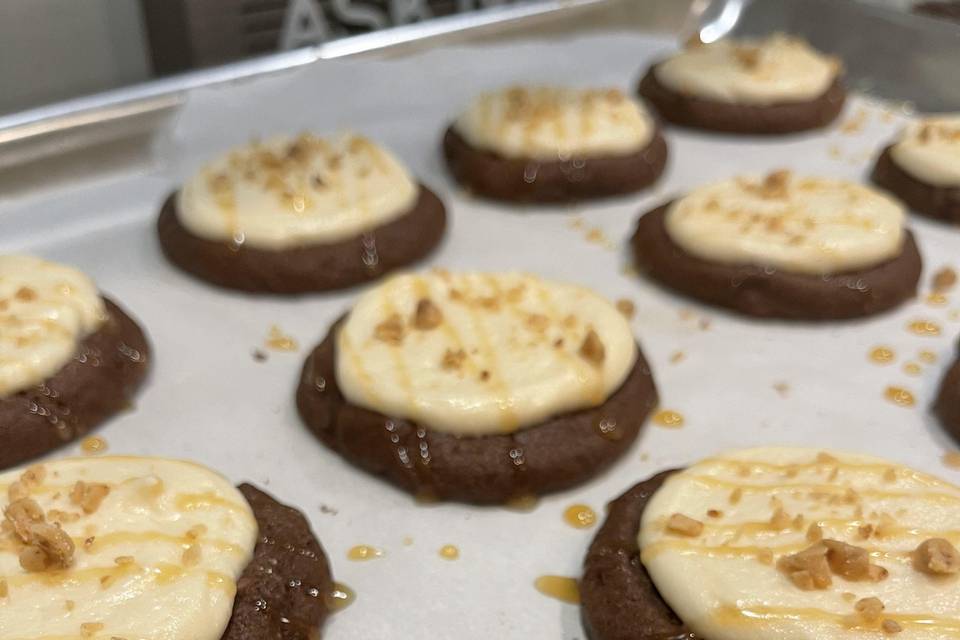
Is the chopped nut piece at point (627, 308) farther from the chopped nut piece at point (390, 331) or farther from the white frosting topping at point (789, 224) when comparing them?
the chopped nut piece at point (390, 331)

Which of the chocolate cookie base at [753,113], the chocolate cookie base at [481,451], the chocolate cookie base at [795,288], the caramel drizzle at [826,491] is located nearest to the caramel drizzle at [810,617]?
the caramel drizzle at [826,491]

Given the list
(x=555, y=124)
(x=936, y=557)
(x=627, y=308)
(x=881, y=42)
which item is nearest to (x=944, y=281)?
(x=627, y=308)

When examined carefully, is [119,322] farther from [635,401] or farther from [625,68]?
[625,68]

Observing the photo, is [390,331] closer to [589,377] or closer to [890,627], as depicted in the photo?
[589,377]

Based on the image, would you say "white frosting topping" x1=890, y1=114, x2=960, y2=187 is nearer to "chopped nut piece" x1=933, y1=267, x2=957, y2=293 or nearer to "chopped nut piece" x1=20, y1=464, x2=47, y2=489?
"chopped nut piece" x1=933, y1=267, x2=957, y2=293

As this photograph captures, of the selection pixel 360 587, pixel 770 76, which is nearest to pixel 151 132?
pixel 360 587

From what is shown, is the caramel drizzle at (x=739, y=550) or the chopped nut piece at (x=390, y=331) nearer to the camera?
the caramel drizzle at (x=739, y=550)

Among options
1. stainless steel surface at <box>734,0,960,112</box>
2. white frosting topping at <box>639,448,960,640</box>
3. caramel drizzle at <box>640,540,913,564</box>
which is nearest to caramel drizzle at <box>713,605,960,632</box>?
white frosting topping at <box>639,448,960,640</box>
